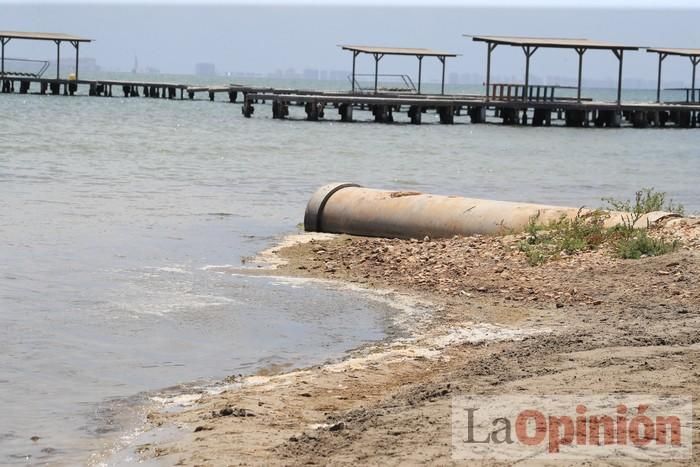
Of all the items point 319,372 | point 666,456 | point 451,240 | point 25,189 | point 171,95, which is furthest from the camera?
point 171,95

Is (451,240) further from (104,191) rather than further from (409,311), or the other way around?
(104,191)

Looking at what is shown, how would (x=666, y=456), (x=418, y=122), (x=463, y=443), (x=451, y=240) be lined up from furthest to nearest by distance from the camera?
(x=418, y=122) → (x=451, y=240) → (x=463, y=443) → (x=666, y=456)

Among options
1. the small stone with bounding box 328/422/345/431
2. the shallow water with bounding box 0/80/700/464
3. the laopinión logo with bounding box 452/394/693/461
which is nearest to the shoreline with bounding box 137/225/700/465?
the small stone with bounding box 328/422/345/431

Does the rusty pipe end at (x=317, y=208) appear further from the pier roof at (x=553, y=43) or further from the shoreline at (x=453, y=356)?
the pier roof at (x=553, y=43)

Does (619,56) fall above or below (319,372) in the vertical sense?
above

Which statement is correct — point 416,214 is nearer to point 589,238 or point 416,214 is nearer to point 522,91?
point 589,238

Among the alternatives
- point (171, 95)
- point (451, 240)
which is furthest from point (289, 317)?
point (171, 95)

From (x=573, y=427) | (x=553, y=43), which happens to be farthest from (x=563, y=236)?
(x=553, y=43)

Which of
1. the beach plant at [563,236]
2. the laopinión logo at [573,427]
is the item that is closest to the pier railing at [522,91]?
the beach plant at [563,236]

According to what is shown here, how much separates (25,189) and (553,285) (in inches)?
536

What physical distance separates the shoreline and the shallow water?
0.65 m

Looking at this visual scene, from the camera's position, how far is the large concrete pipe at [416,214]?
46.5 ft

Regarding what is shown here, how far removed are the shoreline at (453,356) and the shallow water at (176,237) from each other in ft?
2.15

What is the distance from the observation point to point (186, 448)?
21.6 feet
